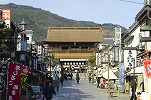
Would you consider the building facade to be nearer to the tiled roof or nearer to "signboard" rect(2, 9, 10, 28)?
the tiled roof

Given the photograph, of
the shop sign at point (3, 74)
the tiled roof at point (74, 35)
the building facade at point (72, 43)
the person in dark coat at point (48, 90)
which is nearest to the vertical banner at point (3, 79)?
the shop sign at point (3, 74)

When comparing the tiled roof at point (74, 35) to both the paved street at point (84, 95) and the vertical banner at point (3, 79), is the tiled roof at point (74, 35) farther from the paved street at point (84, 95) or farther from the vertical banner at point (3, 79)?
the vertical banner at point (3, 79)

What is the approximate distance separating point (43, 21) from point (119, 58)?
133 meters

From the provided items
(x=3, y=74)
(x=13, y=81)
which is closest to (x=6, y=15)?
(x=3, y=74)

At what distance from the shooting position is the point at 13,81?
18.8 metres

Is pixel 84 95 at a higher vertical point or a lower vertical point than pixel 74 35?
lower

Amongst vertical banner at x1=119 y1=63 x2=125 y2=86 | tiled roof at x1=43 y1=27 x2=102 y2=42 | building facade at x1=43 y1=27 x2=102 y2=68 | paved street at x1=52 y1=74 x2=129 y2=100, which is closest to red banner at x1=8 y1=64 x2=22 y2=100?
paved street at x1=52 y1=74 x2=129 y2=100

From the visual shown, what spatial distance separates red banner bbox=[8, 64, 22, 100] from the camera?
18719mm

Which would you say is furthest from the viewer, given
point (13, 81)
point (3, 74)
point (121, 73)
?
point (121, 73)

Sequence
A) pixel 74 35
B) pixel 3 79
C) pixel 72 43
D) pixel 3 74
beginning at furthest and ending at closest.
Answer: pixel 74 35
pixel 72 43
pixel 3 79
pixel 3 74

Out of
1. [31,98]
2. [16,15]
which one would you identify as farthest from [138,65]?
[16,15]

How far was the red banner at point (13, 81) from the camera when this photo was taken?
1872cm

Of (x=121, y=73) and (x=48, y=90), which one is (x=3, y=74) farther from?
(x=121, y=73)

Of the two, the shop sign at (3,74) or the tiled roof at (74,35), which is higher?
the tiled roof at (74,35)
